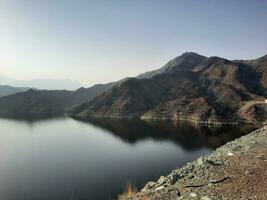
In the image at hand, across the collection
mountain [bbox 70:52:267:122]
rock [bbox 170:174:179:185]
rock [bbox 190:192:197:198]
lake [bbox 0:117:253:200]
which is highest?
mountain [bbox 70:52:267:122]

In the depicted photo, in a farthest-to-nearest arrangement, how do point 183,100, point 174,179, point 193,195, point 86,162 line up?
point 183,100
point 86,162
point 174,179
point 193,195

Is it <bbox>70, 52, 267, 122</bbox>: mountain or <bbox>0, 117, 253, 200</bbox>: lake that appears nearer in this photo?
<bbox>0, 117, 253, 200</bbox>: lake

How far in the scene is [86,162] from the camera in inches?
2169

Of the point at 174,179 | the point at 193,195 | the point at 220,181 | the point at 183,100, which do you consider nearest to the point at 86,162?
the point at 174,179

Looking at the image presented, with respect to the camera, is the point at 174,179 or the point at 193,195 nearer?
the point at 193,195

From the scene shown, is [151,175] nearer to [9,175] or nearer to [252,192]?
→ [9,175]

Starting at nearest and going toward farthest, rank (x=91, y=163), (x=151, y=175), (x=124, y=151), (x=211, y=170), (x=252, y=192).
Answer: (x=252, y=192)
(x=211, y=170)
(x=151, y=175)
(x=91, y=163)
(x=124, y=151)

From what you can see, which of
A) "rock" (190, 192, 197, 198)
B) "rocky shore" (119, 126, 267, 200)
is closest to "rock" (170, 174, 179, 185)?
"rocky shore" (119, 126, 267, 200)

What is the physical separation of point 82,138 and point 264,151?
233ft

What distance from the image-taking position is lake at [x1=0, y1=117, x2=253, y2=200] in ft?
125

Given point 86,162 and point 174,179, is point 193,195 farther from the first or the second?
point 86,162

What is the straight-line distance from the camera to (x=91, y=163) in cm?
5419

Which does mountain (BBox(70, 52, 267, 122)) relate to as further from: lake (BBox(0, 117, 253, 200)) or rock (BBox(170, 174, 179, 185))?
rock (BBox(170, 174, 179, 185))

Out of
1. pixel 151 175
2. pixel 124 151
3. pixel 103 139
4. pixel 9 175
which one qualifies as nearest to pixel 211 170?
pixel 151 175
